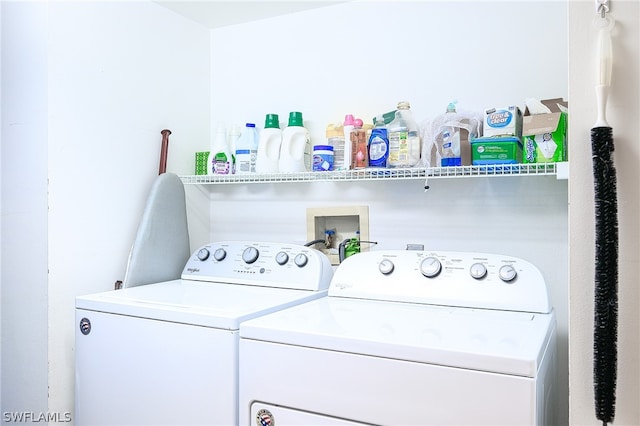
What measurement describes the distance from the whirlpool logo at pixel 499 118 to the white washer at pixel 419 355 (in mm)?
432

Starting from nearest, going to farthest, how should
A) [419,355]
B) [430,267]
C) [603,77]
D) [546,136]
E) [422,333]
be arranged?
1. [603,77]
2. [419,355]
3. [422,333]
4. [546,136]
5. [430,267]

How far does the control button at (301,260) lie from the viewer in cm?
191

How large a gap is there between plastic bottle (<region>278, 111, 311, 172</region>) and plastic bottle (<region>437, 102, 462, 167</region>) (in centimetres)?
59

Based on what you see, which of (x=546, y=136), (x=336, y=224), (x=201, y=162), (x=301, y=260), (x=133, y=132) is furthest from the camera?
(x=201, y=162)

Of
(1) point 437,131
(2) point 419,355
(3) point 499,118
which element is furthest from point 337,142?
(2) point 419,355

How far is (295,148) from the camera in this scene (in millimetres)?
2168

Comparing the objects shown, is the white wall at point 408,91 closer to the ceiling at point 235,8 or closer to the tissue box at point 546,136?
the ceiling at point 235,8

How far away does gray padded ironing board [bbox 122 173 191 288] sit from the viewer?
198 cm

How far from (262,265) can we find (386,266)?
1.61 ft

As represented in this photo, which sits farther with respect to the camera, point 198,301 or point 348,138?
point 348,138

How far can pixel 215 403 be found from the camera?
1387 mm

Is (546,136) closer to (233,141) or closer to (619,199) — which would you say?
(619,199)

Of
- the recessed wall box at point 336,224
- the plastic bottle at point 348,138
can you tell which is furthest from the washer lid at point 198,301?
the plastic bottle at point 348,138

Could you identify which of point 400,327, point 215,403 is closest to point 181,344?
point 215,403
